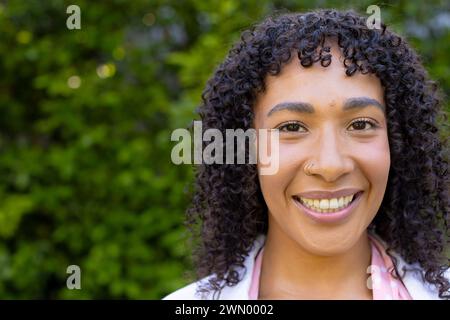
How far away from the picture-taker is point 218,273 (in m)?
2.16

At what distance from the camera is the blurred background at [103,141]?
3.49 metres

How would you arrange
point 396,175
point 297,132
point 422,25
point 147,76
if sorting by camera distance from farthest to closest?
1. point 147,76
2. point 422,25
3. point 396,175
4. point 297,132

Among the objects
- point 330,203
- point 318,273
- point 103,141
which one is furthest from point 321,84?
point 103,141

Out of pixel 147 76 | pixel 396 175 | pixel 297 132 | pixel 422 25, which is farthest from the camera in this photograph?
pixel 147 76

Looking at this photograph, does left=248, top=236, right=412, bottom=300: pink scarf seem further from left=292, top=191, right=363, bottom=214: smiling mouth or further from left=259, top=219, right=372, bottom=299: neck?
left=292, top=191, right=363, bottom=214: smiling mouth

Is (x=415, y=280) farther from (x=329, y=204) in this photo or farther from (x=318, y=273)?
(x=329, y=204)

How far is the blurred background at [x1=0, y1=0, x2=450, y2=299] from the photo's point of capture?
137 inches

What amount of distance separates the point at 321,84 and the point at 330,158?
193 millimetres

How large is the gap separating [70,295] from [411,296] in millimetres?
2054

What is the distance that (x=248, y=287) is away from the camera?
2.06m

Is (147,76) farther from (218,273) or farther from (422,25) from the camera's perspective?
(218,273)

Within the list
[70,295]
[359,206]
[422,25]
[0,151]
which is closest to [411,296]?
[359,206]

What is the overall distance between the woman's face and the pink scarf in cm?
17

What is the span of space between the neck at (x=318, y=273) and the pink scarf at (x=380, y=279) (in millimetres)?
27
